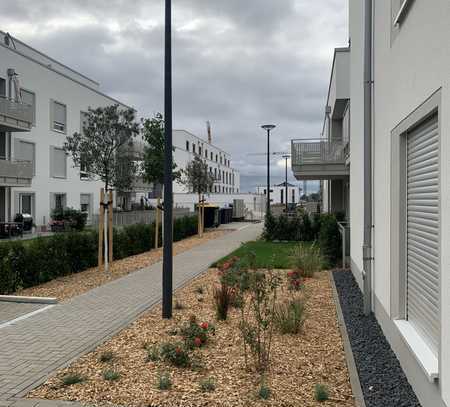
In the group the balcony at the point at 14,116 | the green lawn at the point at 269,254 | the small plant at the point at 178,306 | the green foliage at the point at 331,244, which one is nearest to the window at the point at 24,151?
the balcony at the point at 14,116

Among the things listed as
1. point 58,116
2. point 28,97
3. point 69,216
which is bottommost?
point 69,216

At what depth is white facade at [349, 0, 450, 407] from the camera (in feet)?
11.3

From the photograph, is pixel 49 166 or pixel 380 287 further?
pixel 49 166

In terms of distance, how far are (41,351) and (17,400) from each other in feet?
4.51

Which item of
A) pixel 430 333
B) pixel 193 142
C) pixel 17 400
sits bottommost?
pixel 17 400

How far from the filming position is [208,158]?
82312 mm

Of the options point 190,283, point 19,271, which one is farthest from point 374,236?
point 19,271

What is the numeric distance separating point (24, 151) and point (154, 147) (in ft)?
32.4

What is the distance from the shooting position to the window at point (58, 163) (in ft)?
104

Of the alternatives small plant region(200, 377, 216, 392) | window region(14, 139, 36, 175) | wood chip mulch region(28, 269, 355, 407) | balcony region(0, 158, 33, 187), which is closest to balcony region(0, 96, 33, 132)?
balcony region(0, 158, 33, 187)

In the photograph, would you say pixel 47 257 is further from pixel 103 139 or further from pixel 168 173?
pixel 103 139

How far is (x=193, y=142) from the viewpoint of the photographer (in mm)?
71875

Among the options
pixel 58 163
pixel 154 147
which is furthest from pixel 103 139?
pixel 58 163

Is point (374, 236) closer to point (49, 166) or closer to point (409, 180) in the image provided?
point (409, 180)
